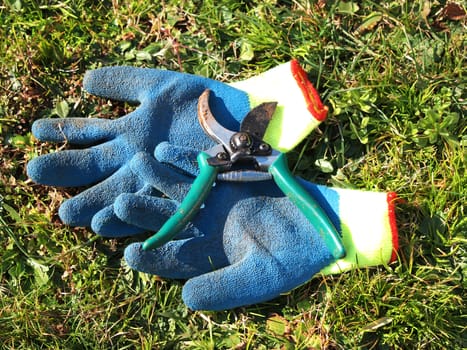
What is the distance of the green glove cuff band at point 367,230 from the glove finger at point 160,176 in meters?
0.58

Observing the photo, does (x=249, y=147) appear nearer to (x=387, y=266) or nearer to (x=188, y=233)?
(x=188, y=233)

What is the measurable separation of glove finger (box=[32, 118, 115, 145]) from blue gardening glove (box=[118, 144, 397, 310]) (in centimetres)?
23

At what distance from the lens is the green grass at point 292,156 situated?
2.32 meters

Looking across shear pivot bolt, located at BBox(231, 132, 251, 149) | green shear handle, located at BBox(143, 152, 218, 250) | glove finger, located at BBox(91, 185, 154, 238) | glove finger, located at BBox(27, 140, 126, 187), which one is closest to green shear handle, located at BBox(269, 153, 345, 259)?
shear pivot bolt, located at BBox(231, 132, 251, 149)

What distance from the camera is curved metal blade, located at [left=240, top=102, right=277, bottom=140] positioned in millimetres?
2363

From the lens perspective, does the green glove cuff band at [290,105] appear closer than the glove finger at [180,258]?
No

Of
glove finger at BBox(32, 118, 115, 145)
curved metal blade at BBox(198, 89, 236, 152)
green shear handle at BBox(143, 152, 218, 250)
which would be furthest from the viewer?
glove finger at BBox(32, 118, 115, 145)

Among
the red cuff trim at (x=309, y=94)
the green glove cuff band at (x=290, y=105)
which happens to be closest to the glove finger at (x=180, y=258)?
the green glove cuff band at (x=290, y=105)

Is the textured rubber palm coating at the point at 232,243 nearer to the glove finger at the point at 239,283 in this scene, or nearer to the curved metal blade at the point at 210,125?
the glove finger at the point at 239,283

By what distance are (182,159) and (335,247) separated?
0.63 m

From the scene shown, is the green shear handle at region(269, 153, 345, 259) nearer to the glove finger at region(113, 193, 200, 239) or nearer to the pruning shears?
the pruning shears

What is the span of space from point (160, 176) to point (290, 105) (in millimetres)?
565

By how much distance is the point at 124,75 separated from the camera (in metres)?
2.44

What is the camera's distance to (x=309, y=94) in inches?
94.2
